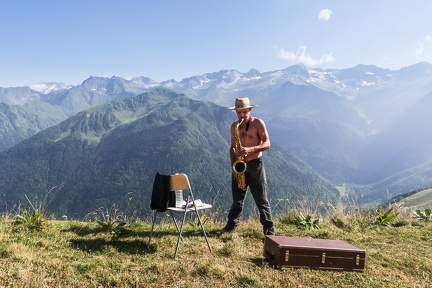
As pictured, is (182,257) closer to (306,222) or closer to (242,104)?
(242,104)

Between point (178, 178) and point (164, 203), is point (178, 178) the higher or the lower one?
the higher one

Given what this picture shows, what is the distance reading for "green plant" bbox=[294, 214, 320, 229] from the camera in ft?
32.8

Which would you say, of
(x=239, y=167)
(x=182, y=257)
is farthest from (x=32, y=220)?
(x=239, y=167)

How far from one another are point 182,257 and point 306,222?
4.73 m

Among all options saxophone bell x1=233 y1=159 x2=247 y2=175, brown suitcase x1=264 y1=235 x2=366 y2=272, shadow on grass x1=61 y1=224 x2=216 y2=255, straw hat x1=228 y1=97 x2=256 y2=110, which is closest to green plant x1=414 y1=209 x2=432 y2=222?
brown suitcase x1=264 y1=235 x2=366 y2=272

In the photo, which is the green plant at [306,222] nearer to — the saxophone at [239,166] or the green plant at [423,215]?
the saxophone at [239,166]

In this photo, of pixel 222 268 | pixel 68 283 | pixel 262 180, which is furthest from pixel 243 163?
pixel 68 283

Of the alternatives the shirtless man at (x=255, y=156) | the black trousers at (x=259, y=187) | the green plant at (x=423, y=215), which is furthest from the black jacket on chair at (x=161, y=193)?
the green plant at (x=423, y=215)

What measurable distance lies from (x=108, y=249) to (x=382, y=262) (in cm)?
581

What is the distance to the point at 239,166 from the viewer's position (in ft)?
27.6

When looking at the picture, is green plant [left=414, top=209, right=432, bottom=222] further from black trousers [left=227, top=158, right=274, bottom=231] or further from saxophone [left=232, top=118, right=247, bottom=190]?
saxophone [left=232, top=118, right=247, bottom=190]

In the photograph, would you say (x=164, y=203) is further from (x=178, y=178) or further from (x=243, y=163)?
(x=243, y=163)

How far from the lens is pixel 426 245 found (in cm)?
848

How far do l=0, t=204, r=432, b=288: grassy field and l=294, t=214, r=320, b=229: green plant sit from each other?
0.03 meters
